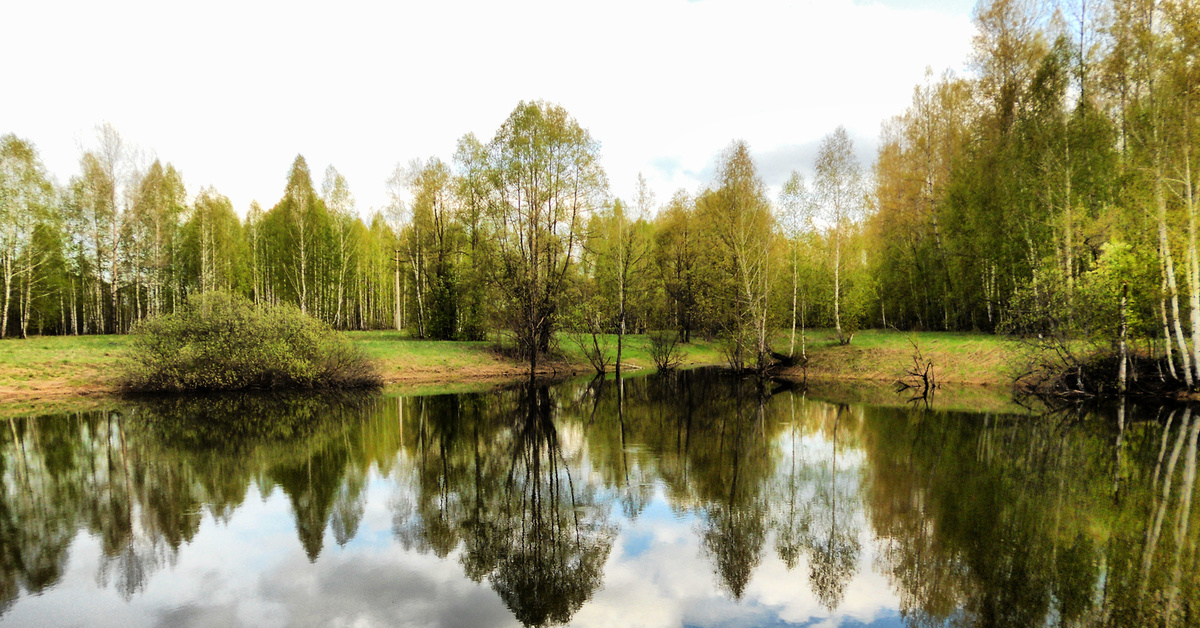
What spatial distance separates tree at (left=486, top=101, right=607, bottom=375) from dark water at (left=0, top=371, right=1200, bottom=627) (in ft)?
47.7

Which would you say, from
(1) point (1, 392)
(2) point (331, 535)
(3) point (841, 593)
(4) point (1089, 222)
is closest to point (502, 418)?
(2) point (331, 535)

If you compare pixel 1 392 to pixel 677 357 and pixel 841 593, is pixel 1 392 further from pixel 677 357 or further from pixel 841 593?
pixel 677 357

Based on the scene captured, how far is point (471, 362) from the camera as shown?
32.6 meters

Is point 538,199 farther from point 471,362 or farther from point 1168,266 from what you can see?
point 1168,266

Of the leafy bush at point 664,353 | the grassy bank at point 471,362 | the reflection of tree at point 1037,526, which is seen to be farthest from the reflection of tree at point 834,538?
the leafy bush at point 664,353

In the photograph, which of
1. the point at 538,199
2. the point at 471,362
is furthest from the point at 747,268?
the point at 471,362

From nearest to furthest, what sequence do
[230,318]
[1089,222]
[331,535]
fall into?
[331,535], [1089,222], [230,318]

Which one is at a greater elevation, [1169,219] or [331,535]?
[1169,219]

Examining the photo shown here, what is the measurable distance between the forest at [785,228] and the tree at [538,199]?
0.13 meters

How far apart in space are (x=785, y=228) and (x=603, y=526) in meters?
27.7

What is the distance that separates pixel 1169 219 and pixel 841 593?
797 inches

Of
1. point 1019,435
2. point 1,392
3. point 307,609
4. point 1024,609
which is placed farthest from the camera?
point 1,392

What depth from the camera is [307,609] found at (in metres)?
6.21

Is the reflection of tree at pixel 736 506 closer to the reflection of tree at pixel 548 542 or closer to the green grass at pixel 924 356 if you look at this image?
the reflection of tree at pixel 548 542
